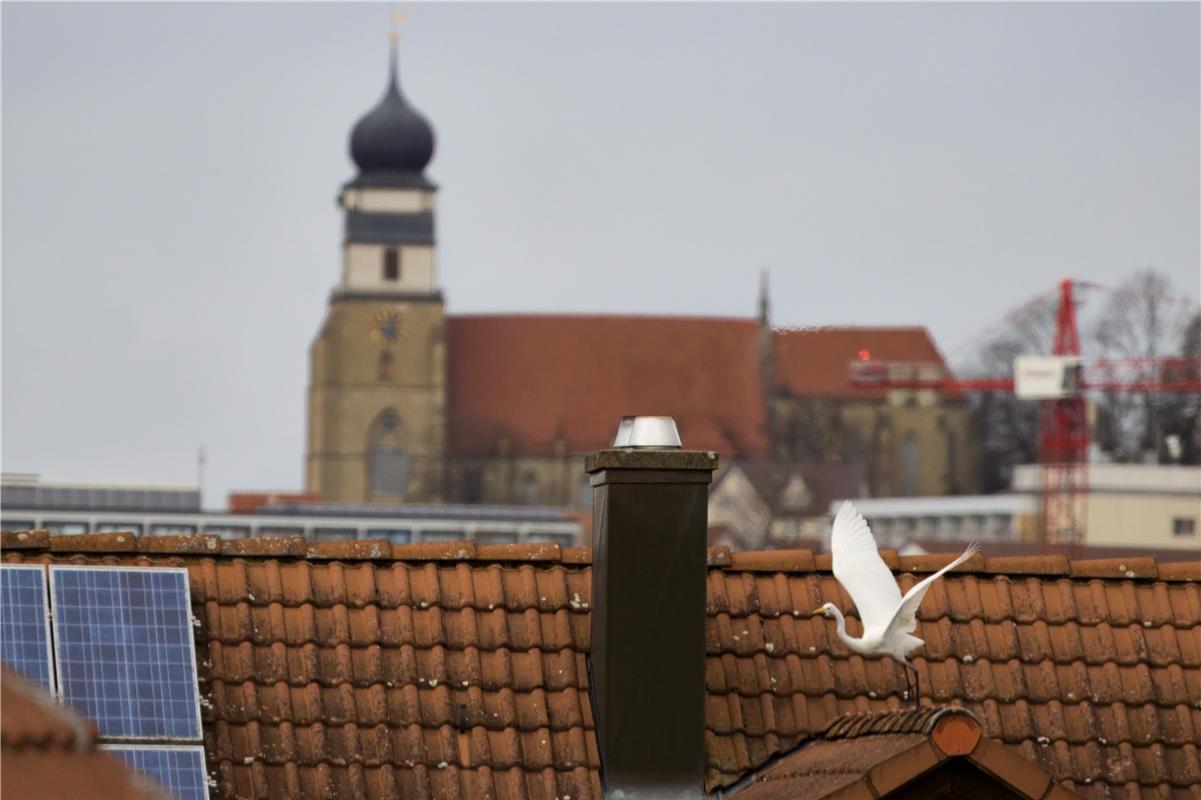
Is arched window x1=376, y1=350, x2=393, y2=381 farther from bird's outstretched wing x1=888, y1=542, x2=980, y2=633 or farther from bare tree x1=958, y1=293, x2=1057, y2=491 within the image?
bird's outstretched wing x1=888, y1=542, x2=980, y2=633

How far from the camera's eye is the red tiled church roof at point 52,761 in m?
5.23

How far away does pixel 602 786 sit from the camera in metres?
9.42

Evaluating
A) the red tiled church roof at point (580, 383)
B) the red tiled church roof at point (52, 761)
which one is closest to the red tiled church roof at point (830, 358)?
the red tiled church roof at point (580, 383)

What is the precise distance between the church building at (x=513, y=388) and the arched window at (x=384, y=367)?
0.19ft

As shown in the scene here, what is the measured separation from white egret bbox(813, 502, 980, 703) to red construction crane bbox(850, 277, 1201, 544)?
98854 millimetres

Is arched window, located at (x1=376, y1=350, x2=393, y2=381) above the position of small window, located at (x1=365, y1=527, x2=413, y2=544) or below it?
above

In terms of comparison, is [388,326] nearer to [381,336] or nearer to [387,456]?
[381,336]

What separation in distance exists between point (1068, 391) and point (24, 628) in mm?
112105

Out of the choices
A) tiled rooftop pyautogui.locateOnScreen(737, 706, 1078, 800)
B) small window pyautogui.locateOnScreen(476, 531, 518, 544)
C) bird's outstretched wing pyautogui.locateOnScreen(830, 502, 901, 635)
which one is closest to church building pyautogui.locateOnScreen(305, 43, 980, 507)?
small window pyautogui.locateOnScreen(476, 531, 518, 544)

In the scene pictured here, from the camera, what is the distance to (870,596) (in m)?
Answer: 9.59

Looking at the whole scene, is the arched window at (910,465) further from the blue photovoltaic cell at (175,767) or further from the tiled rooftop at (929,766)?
the tiled rooftop at (929,766)

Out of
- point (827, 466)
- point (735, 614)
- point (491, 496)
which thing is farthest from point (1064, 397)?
point (735, 614)

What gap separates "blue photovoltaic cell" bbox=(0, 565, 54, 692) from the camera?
9250 millimetres

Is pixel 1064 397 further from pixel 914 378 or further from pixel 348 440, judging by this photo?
pixel 348 440
